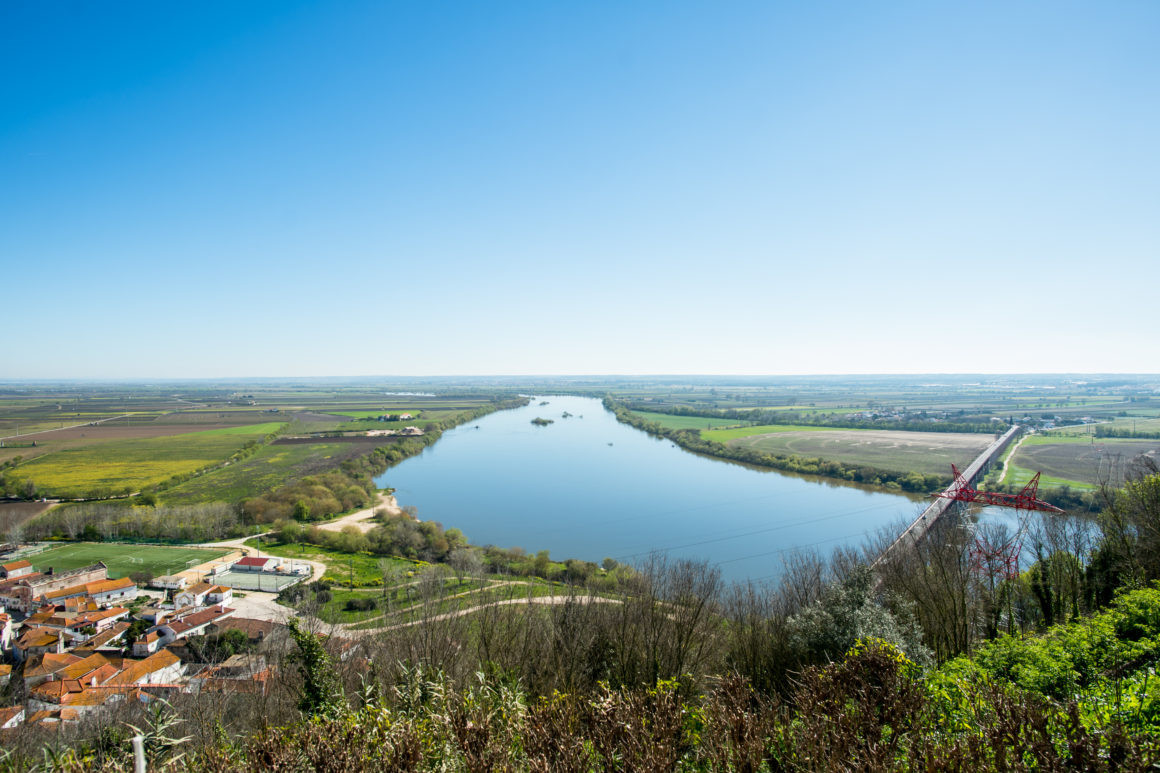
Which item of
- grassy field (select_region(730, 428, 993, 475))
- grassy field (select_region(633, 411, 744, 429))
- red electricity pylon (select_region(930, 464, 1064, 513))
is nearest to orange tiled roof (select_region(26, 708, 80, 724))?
red electricity pylon (select_region(930, 464, 1064, 513))

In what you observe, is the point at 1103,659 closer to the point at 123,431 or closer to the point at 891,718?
the point at 891,718

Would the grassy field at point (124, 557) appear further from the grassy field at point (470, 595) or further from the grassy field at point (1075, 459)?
the grassy field at point (1075, 459)

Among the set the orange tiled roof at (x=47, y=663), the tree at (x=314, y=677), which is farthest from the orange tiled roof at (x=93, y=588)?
the tree at (x=314, y=677)

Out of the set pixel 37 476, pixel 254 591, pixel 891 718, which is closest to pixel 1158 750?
pixel 891 718

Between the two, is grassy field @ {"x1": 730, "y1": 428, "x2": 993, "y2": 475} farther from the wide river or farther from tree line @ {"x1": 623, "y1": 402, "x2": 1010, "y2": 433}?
the wide river

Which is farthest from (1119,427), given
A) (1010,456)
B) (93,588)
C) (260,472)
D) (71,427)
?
(71,427)
